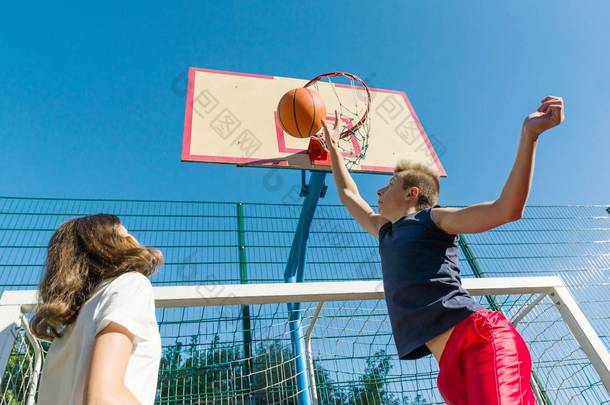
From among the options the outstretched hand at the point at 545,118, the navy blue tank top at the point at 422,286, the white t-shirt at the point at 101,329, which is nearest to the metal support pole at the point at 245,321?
the navy blue tank top at the point at 422,286

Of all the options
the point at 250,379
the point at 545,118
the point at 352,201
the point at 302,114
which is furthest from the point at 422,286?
the point at 302,114

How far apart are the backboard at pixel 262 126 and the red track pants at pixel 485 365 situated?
226 cm

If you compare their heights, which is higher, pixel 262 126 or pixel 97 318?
pixel 262 126

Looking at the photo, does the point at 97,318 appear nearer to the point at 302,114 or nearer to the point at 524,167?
the point at 524,167

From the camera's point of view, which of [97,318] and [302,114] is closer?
[97,318]

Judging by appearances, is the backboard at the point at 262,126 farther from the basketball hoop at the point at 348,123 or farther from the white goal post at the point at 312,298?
the white goal post at the point at 312,298

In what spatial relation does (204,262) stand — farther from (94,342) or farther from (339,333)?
(94,342)

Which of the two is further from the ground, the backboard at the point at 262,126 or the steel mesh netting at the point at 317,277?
the backboard at the point at 262,126

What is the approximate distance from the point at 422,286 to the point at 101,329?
1.05 m

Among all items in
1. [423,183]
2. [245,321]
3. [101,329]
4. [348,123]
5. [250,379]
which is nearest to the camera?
[101,329]

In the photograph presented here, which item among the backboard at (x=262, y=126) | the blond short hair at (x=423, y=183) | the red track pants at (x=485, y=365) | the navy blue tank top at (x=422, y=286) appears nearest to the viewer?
the red track pants at (x=485, y=365)

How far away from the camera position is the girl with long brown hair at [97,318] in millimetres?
698

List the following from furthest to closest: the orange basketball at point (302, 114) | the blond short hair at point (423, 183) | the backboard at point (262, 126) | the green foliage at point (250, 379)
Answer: the backboard at point (262, 126) < the orange basketball at point (302, 114) < the green foliage at point (250, 379) < the blond short hair at point (423, 183)

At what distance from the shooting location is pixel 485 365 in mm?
1145
